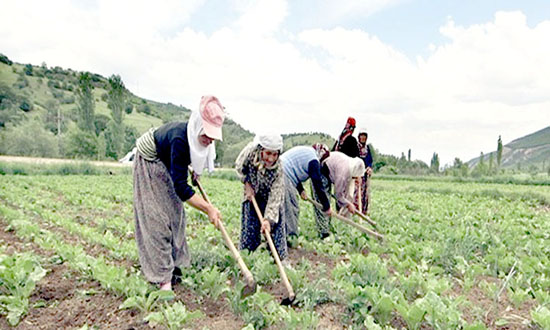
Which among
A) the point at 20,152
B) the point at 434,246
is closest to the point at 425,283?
the point at 434,246

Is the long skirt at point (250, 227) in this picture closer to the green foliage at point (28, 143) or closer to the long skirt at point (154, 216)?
the long skirt at point (154, 216)

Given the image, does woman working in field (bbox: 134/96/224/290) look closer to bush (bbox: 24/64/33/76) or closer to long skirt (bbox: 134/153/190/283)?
long skirt (bbox: 134/153/190/283)

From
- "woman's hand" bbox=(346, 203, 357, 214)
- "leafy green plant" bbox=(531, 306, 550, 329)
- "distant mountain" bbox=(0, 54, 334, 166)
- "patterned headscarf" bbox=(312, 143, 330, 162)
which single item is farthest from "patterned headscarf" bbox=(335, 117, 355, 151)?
"distant mountain" bbox=(0, 54, 334, 166)

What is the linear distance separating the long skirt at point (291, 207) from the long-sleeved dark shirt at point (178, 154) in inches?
85.0

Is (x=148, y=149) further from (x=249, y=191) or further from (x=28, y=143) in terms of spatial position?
(x=28, y=143)

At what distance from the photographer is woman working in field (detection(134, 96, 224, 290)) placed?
308cm

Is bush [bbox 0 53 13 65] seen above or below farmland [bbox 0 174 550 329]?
above

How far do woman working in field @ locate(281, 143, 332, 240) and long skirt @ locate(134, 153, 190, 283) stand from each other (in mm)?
2018

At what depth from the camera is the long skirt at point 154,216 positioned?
3.28 metres

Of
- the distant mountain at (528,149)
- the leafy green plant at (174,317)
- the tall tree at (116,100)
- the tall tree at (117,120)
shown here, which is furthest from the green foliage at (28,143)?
the distant mountain at (528,149)

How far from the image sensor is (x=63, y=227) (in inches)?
255

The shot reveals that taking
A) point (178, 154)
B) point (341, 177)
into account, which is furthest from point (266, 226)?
point (341, 177)

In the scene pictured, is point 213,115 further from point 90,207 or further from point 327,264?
point 90,207

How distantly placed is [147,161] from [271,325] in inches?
64.6
